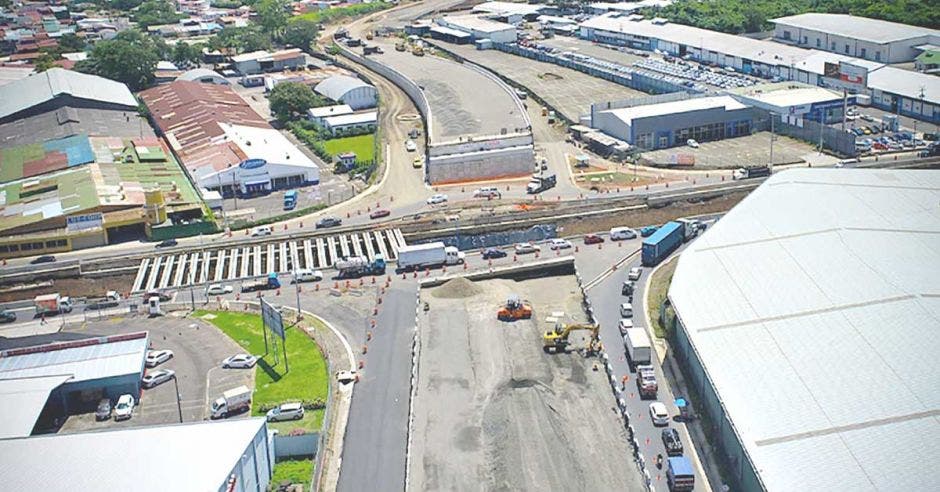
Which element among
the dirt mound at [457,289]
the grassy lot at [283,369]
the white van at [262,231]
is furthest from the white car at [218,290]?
the dirt mound at [457,289]

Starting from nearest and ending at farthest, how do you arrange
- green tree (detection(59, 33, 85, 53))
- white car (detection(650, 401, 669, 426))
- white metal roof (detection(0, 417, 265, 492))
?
white metal roof (detection(0, 417, 265, 492)) → white car (detection(650, 401, 669, 426)) → green tree (detection(59, 33, 85, 53))

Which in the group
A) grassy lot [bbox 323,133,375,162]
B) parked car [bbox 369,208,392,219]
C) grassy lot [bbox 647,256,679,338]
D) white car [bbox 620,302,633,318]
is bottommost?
grassy lot [bbox 647,256,679,338]

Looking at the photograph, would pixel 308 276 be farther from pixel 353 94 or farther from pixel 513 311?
pixel 353 94

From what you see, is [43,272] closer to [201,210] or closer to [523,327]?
[201,210]

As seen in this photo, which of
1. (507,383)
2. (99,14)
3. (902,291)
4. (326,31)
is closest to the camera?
(902,291)

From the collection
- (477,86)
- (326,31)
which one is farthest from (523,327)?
(326,31)

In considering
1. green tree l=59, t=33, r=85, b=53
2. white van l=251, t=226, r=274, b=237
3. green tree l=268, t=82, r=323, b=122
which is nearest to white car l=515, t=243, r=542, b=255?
white van l=251, t=226, r=274, b=237

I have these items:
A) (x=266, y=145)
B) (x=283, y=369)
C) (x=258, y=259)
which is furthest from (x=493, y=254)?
(x=266, y=145)

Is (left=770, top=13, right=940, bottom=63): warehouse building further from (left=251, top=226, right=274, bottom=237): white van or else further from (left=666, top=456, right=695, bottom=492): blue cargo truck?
(left=666, top=456, right=695, bottom=492): blue cargo truck
